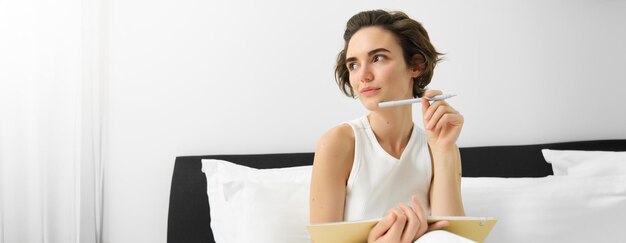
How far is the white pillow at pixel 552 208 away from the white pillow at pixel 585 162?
0.63ft

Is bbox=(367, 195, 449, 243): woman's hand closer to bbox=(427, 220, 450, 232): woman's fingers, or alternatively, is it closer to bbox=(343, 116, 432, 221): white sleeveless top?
bbox=(427, 220, 450, 232): woman's fingers

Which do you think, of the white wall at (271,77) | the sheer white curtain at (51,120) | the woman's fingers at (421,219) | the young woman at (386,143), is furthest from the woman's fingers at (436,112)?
the sheer white curtain at (51,120)

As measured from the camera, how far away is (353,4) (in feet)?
6.56

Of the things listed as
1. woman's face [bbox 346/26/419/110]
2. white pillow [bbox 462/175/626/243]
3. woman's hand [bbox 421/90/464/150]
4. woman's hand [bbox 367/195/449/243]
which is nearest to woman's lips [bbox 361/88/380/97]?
woman's face [bbox 346/26/419/110]

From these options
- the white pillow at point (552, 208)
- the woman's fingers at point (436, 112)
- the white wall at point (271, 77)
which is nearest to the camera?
the woman's fingers at point (436, 112)

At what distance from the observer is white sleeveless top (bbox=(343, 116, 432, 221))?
1356mm

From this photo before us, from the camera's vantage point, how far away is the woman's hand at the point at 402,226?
1.15 m

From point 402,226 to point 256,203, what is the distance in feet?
1.59

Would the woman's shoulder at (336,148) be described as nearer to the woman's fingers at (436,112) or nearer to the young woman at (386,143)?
the young woman at (386,143)

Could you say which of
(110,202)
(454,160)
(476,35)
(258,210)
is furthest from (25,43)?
(476,35)

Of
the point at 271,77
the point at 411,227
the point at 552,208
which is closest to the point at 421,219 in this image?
the point at 411,227

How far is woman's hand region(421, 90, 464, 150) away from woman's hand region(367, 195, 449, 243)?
8.1 inches

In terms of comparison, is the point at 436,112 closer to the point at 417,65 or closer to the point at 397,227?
the point at 417,65

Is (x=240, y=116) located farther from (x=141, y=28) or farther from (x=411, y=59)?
(x=411, y=59)
